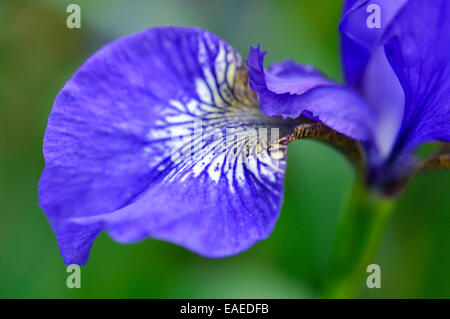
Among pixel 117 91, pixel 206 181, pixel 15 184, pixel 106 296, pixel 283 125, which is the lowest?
pixel 106 296

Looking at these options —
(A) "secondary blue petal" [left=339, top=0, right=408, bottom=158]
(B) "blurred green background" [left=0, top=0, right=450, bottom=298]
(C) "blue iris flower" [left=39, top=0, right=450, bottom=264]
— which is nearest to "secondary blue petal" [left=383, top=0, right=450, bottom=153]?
(C) "blue iris flower" [left=39, top=0, right=450, bottom=264]

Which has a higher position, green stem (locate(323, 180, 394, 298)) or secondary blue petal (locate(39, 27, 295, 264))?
secondary blue petal (locate(39, 27, 295, 264))

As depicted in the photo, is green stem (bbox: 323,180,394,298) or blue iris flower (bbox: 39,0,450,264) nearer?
blue iris flower (bbox: 39,0,450,264)

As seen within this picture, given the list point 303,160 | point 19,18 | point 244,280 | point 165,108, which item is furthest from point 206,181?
point 19,18

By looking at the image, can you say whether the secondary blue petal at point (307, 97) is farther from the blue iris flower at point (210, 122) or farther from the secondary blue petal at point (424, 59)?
the secondary blue petal at point (424, 59)

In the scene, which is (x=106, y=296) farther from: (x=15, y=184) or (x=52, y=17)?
(x=52, y=17)

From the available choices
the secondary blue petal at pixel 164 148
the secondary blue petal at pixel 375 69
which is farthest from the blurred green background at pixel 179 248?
→ the secondary blue petal at pixel 164 148

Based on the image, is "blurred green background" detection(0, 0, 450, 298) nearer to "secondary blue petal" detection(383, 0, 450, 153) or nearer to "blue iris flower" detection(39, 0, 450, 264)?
"blue iris flower" detection(39, 0, 450, 264)
